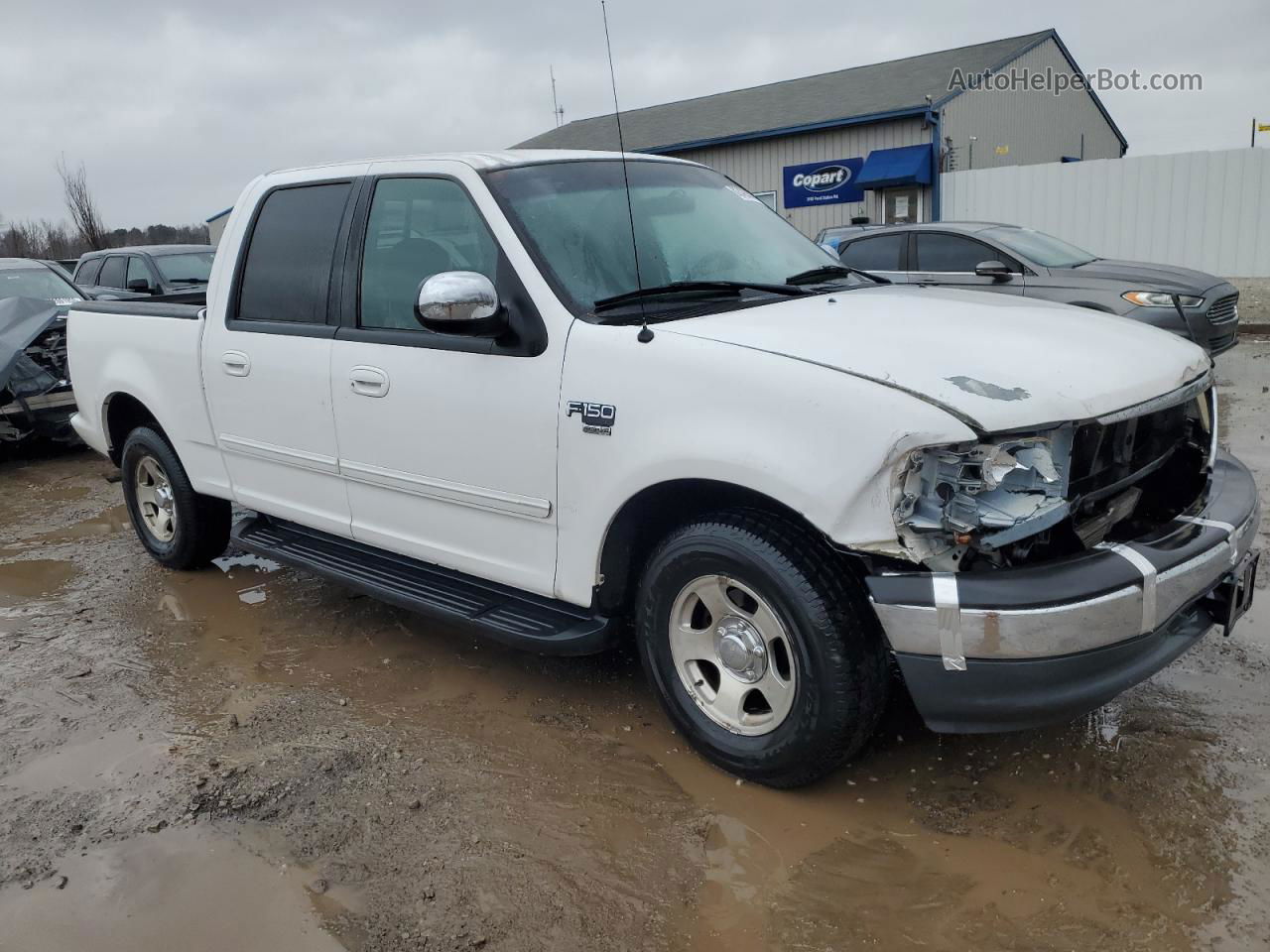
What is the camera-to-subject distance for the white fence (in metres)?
17.4

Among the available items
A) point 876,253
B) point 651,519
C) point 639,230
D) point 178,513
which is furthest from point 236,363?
point 876,253

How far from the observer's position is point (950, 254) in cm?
1015

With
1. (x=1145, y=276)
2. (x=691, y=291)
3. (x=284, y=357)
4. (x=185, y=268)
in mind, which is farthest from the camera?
(x=185, y=268)

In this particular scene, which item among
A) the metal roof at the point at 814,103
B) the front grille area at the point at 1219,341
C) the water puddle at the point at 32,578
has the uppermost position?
the metal roof at the point at 814,103

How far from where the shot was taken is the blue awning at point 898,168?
65.5 ft

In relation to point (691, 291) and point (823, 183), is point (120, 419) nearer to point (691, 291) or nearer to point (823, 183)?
point (691, 291)

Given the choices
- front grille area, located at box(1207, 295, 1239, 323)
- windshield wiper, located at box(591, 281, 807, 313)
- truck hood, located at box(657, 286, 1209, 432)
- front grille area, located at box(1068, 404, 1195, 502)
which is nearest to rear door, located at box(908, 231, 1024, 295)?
front grille area, located at box(1207, 295, 1239, 323)

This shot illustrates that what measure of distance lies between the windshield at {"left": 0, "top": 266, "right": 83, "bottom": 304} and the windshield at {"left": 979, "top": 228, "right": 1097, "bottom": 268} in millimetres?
9633

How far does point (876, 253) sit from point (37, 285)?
9088 mm

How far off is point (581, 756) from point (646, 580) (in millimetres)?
717

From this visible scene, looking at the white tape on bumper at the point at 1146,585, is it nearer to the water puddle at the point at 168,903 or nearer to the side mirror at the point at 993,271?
the water puddle at the point at 168,903

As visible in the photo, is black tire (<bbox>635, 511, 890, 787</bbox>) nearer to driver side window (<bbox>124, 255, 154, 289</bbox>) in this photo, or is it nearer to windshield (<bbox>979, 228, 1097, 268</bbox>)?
windshield (<bbox>979, 228, 1097, 268</bbox>)

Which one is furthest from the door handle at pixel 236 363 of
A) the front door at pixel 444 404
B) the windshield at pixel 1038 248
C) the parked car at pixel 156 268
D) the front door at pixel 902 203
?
the front door at pixel 902 203

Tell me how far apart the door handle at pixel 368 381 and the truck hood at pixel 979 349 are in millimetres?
1249
